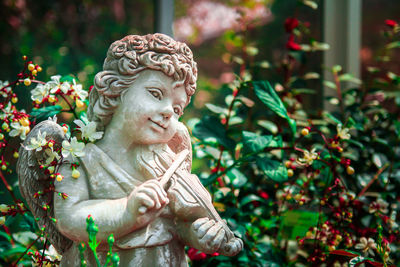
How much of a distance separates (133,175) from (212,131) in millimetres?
485

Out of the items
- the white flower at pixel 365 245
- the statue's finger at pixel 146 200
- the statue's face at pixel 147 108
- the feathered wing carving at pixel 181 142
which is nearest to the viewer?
the statue's finger at pixel 146 200

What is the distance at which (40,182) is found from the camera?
3.50 feet

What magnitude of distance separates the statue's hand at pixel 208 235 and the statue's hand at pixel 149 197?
99 millimetres

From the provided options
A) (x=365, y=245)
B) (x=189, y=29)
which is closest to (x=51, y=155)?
(x=365, y=245)

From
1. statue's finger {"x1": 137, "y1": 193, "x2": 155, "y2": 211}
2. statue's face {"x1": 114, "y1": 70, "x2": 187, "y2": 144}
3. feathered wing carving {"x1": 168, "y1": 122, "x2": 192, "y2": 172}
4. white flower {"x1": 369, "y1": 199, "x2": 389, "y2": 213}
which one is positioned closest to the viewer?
statue's finger {"x1": 137, "y1": 193, "x2": 155, "y2": 211}

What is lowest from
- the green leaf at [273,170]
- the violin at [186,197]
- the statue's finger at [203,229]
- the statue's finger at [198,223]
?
the green leaf at [273,170]

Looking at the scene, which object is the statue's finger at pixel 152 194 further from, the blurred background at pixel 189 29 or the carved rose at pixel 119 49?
the blurred background at pixel 189 29

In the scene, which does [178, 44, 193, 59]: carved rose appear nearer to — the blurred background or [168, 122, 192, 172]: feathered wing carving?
[168, 122, 192, 172]: feathered wing carving

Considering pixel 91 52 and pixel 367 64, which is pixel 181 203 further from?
pixel 367 64

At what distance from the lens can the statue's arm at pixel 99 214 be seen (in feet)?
3.03

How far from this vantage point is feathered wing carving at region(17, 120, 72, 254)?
1.04m

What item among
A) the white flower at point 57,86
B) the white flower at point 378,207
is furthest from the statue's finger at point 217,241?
the white flower at point 378,207

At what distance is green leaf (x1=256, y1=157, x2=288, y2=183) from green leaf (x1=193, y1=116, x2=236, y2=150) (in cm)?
12

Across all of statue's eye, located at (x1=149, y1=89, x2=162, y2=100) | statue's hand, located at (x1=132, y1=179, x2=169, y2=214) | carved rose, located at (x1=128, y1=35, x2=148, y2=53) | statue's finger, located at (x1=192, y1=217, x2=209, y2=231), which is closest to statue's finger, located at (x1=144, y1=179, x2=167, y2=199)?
statue's hand, located at (x1=132, y1=179, x2=169, y2=214)
